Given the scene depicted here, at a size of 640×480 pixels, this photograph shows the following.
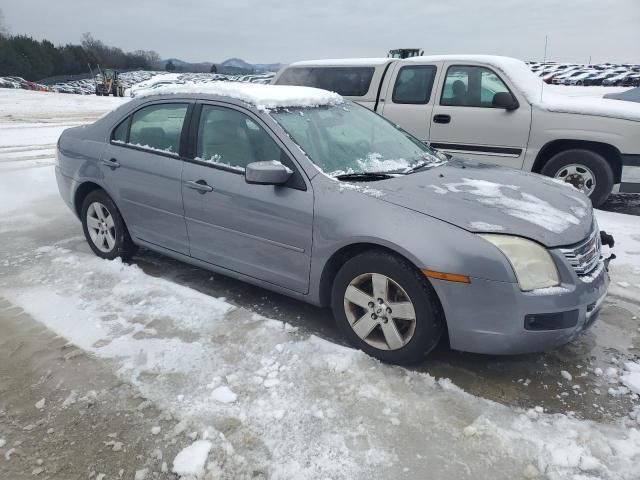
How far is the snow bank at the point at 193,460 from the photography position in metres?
2.24

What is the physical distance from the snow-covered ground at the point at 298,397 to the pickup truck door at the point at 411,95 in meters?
3.20

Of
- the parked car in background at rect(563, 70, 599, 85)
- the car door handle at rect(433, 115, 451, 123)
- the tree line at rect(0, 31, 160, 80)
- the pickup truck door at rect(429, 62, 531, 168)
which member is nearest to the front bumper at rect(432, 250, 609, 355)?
the pickup truck door at rect(429, 62, 531, 168)

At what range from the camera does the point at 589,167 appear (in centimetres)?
591

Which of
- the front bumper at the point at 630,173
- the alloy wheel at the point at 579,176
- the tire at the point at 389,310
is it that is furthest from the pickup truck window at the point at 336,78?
the tire at the point at 389,310

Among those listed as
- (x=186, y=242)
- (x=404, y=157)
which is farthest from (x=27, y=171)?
(x=404, y=157)

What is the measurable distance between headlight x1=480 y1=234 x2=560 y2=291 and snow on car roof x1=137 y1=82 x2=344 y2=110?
1786mm

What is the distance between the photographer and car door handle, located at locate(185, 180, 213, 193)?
3.60m

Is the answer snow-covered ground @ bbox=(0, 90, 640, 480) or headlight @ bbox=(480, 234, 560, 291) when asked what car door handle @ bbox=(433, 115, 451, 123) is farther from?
headlight @ bbox=(480, 234, 560, 291)

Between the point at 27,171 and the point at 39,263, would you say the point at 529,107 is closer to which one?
the point at 39,263

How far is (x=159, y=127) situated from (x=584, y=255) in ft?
10.5

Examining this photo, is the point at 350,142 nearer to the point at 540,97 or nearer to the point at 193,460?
the point at 193,460

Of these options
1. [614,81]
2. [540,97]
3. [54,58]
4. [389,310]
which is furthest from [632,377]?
[54,58]

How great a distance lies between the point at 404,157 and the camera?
3742 mm

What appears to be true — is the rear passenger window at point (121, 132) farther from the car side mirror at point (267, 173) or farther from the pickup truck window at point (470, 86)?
the pickup truck window at point (470, 86)
